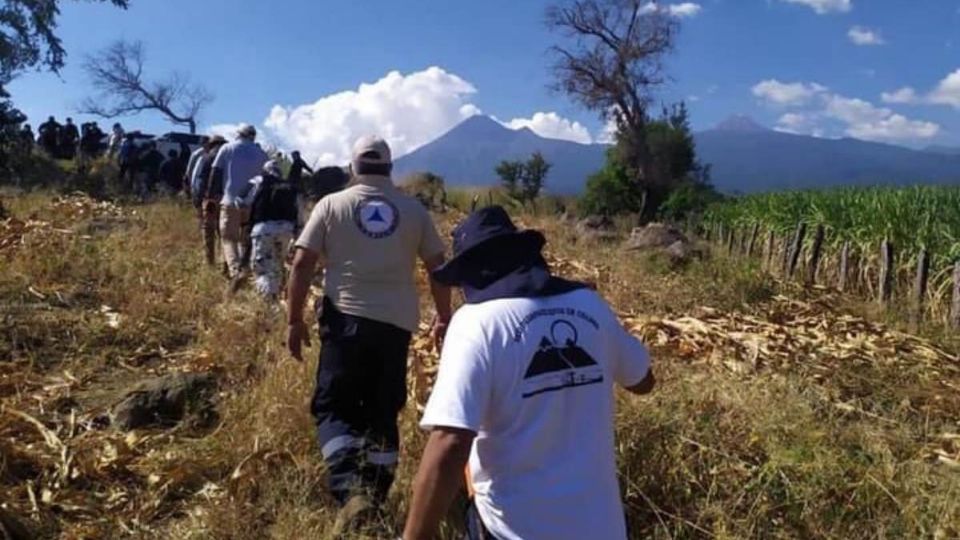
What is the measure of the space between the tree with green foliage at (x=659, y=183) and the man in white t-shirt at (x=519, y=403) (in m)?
29.5

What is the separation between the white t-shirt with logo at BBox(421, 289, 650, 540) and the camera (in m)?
2.18

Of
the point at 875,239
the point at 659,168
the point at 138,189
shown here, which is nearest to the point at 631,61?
the point at 659,168

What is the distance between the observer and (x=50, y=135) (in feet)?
82.2

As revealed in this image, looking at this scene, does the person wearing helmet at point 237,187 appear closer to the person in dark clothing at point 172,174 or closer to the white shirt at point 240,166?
the white shirt at point 240,166

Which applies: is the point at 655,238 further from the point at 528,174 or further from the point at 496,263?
the point at 528,174

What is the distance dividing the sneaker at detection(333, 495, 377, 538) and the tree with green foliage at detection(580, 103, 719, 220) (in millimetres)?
28582

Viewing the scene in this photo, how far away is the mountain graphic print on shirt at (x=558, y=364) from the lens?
7.27 feet

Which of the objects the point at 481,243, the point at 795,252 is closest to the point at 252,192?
the point at 481,243

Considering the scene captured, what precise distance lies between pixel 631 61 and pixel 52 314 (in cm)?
2826

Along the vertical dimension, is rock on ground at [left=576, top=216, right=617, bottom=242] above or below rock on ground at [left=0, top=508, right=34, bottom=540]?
below

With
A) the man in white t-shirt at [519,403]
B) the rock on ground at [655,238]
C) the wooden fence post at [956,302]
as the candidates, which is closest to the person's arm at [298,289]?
the man in white t-shirt at [519,403]

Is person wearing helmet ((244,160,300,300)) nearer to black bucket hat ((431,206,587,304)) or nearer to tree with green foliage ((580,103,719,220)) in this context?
black bucket hat ((431,206,587,304))

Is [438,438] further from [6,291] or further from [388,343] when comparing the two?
[6,291]

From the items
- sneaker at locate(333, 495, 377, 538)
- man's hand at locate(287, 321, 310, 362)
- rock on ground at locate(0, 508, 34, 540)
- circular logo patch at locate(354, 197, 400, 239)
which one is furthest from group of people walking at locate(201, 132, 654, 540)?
rock on ground at locate(0, 508, 34, 540)
